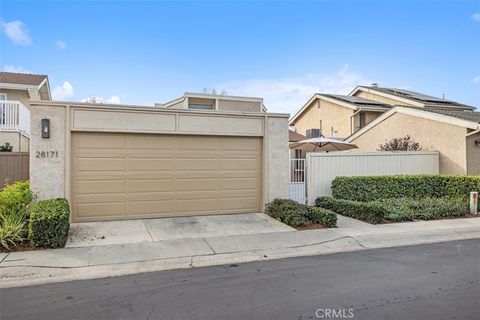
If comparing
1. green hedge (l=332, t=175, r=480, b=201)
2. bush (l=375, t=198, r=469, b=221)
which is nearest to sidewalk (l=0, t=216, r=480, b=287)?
bush (l=375, t=198, r=469, b=221)

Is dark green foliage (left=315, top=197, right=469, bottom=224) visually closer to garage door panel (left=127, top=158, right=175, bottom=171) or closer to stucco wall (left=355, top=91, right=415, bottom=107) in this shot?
garage door panel (left=127, top=158, right=175, bottom=171)

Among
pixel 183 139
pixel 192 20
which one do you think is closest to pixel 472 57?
pixel 192 20

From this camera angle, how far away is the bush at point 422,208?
429 inches

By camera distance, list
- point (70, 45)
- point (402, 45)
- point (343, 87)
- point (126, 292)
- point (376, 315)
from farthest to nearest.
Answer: point (343, 87)
point (402, 45)
point (70, 45)
point (126, 292)
point (376, 315)

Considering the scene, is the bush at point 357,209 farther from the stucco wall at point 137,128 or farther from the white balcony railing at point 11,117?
the white balcony railing at point 11,117

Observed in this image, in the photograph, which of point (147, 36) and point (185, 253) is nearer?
point (185, 253)

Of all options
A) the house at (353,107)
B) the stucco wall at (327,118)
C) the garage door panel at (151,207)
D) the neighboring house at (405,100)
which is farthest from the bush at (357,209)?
the neighboring house at (405,100)

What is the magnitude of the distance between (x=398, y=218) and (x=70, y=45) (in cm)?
1263

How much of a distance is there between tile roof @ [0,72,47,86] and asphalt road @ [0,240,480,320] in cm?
1761

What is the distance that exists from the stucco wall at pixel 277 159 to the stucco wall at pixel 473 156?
333 inches

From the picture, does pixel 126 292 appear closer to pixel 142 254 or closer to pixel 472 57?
pixel 142 254

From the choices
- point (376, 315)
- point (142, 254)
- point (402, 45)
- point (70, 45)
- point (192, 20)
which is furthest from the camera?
point (402, 45)

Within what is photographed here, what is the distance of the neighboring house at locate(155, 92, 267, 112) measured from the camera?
20594 mm

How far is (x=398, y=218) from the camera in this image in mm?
10711
